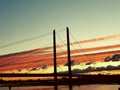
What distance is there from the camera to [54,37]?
46.2m

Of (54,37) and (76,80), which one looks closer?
(54,37)

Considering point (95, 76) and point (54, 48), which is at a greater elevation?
point (54, 48)

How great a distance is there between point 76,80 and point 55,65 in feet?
65.8

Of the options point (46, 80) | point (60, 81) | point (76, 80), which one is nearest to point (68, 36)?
point (76, 80)

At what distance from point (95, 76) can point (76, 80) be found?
447 inches

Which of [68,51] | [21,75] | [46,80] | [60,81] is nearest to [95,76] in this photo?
[68,51]

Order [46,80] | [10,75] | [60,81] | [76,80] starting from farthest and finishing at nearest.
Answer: [46,80], [60,81], [76,80], [10,75]

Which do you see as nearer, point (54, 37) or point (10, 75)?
point (10, 75)

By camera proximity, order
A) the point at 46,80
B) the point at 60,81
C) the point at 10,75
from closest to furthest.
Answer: the point at 10,75
the point at 60,81
the point at 46,80

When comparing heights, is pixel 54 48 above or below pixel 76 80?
above

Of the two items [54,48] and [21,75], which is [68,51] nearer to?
[54,48]

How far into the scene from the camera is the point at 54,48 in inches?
1834

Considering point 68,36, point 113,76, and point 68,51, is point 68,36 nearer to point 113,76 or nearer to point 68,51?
point 68,51

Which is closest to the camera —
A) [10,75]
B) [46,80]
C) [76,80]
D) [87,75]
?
[10,75]
